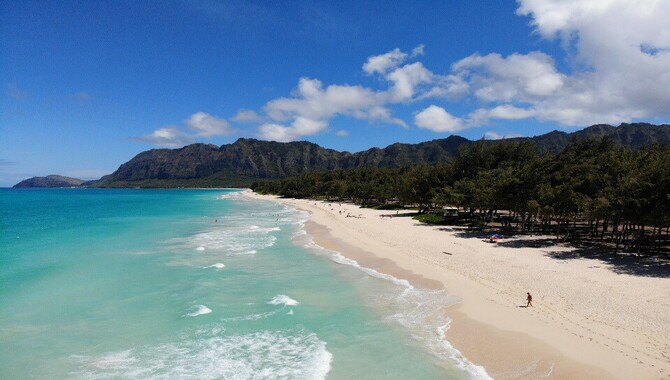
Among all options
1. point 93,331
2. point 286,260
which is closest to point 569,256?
point 286,260

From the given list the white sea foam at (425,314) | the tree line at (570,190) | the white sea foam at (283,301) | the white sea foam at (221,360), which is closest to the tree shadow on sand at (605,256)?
the tree line at (570,190)

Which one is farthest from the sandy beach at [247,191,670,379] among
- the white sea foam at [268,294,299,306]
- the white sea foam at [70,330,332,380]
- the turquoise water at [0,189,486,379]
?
the white sea foam at [268,294,299,306]

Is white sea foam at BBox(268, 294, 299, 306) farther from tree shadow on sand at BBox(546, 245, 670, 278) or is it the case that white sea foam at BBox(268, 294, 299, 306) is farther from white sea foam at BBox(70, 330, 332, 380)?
tree shadow on sand at BBox(546, 245, 670, 278)

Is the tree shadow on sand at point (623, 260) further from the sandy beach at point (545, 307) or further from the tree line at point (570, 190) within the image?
the tree line at point (570, 190)

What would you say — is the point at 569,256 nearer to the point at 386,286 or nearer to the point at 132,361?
the point at 386,286

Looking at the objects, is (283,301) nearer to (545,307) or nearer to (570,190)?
(545,307)
